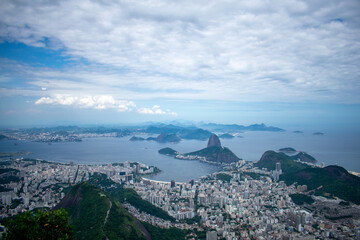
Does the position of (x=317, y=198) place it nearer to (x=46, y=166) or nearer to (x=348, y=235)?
(x=348, y=235)

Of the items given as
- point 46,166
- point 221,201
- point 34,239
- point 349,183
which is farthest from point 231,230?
point 46,166

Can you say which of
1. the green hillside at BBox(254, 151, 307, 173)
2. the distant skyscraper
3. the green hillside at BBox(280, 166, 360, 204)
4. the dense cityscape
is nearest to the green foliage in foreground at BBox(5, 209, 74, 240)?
the distant skyscraper

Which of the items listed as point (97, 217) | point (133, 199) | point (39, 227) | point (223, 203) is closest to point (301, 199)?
point (223, 203)

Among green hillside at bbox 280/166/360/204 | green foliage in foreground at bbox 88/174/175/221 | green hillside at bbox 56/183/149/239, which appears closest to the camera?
green hillside at bbox 56/183/149/239

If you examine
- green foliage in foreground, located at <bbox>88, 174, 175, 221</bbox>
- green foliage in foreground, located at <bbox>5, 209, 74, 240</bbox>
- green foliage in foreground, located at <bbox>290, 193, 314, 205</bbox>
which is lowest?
green foliage in foreground, located at <bbox>88, 174, 175, 221</bbox>

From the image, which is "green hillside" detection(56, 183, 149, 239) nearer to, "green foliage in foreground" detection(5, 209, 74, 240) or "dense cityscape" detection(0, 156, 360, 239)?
"dense cityscape" detection(0, 156, 360, 239)

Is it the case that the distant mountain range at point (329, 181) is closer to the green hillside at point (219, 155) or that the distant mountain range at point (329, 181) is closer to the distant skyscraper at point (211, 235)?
the green hillside at point (219, 155)

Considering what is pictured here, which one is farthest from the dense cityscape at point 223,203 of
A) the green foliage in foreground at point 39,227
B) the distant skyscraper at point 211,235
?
the green foliage in foreground at point 39,227

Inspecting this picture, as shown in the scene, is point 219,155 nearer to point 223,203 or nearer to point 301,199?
point 301,199
